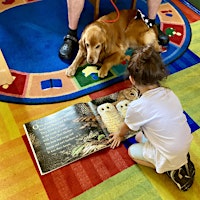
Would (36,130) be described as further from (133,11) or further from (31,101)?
(133,11)

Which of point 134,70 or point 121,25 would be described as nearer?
point 134,70

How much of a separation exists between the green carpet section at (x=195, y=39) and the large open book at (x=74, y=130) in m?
0.55

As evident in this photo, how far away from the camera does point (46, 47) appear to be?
1.67 meters

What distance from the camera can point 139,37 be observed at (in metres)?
1.66

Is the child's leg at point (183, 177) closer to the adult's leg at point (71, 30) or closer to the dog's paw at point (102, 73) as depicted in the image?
the dog's paw at point (102, 73)

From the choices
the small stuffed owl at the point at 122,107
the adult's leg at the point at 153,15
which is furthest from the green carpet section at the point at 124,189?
the adult's leg at the point at 153,15

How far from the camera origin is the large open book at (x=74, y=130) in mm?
1201

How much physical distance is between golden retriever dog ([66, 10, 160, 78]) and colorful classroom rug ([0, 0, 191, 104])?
51 mm

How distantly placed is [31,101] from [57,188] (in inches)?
18.1

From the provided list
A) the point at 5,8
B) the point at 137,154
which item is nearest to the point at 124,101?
the point at 137,154

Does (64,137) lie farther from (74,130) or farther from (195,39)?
(195,39)

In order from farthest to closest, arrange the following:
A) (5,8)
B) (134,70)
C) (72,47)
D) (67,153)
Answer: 1. (5,8)
2. (72,47)
3. (67,153)
4. (134,70)

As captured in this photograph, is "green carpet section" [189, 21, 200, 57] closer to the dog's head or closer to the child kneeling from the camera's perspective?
the dog's head

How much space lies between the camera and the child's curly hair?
3.15ft
